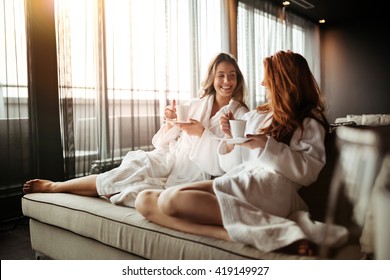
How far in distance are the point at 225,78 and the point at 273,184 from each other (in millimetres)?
643

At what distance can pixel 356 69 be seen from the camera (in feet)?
5.49

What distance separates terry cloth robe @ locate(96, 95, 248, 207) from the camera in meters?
1.25

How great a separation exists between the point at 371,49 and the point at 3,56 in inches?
69.7

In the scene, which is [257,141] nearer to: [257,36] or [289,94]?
[289,94]

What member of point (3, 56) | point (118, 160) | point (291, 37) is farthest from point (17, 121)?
point (291, 37)

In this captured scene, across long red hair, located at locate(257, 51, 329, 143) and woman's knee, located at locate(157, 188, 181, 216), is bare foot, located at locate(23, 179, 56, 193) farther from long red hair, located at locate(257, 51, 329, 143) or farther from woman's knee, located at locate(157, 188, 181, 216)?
long red hair, located at locate(257, 51, 329, 143)

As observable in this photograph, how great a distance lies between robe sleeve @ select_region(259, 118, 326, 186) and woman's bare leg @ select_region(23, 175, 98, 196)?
68 cm

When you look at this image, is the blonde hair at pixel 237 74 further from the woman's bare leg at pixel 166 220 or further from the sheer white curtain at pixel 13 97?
the sheer white curtain at pixel 13 97

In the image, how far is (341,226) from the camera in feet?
2.29

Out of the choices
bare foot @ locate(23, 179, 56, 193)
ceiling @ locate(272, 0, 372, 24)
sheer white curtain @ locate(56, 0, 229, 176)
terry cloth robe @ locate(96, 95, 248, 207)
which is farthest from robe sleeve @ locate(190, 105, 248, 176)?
sheer white curtain @ locate(56, 0, 229, 176)

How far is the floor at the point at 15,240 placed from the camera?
1.35m

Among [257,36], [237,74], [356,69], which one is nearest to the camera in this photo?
[237,74]

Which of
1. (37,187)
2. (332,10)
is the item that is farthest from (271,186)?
(332,10)

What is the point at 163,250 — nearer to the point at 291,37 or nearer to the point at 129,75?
the point at 129,75
